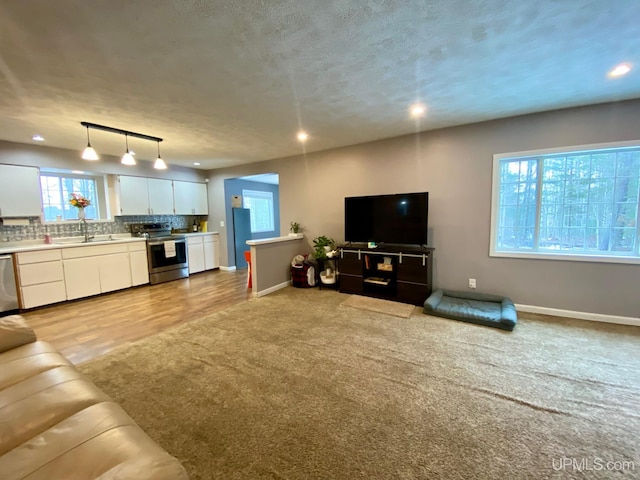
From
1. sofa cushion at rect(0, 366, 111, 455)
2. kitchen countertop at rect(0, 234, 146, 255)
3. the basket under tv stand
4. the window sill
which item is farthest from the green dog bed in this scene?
kitchen countertop at rect(0, 234, 146, 255)

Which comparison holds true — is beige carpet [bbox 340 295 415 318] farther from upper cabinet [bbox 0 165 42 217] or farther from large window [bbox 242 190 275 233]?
upper cabinet [bbox 0 165 42 217]

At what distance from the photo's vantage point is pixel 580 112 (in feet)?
10.5

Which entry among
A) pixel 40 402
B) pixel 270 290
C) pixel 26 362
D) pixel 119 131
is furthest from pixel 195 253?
pixel 40 402

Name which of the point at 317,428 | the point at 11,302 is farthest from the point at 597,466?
the point at 11,302

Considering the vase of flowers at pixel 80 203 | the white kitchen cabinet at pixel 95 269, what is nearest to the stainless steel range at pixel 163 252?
the white kitchen cabinet at pixel 95 269

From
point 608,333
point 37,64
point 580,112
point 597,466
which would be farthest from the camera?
point 580,112

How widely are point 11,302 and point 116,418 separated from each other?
172 inches

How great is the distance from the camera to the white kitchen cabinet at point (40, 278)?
3900 millimetres

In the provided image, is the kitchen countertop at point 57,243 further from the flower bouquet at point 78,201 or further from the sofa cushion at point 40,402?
the sofa cushion at point 40,402

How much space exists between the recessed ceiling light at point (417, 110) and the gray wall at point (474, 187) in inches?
32.0

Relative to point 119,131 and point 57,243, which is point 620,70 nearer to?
point 119,131

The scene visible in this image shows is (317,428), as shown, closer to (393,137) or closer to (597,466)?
(597,466)

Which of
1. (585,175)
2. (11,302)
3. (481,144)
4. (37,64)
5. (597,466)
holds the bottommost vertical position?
(597,466)

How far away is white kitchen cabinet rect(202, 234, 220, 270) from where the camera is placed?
21.7ft
